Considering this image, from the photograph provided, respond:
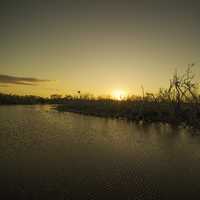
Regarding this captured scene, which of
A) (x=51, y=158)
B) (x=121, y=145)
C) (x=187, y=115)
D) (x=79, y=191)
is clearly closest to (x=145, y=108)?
(x=187, y=115)

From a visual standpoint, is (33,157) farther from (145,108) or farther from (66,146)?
(145,108)

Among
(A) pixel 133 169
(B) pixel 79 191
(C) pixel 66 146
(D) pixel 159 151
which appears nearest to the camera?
(B) pixel 79 191

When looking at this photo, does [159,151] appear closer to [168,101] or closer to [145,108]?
[168,101]

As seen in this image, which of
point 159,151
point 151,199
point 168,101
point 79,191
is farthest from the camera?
point 168,101

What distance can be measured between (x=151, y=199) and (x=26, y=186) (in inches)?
174

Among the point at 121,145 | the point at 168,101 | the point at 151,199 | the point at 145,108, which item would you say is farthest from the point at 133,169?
the point at 145,108

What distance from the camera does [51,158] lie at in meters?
13.1

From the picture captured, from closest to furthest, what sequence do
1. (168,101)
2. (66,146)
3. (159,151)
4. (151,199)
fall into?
(151,199), (159,151), (66,146), (168,101)

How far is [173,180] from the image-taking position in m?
10.2

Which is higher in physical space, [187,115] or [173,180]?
[187,115]

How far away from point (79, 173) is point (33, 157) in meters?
3.55

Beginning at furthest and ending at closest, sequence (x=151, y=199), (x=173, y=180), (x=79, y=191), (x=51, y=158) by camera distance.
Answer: (x=51, y=158)
(x=173, y=180)
(x=79, y=191)
(x=151, y=199)

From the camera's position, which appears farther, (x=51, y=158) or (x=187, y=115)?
(x=187, y=115)

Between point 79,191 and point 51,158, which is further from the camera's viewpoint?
point 51,158
